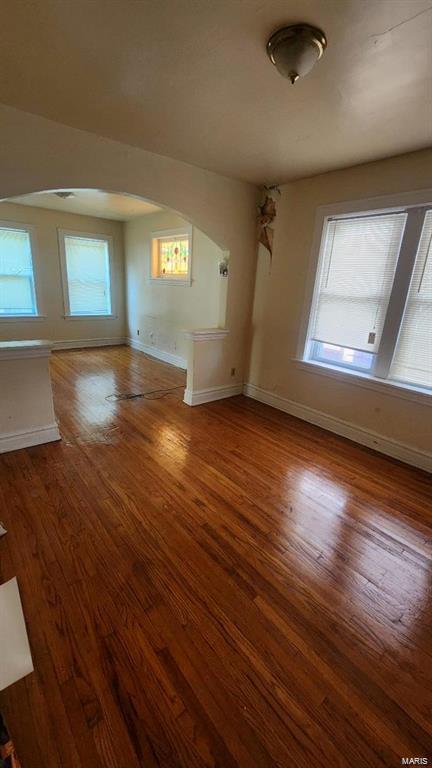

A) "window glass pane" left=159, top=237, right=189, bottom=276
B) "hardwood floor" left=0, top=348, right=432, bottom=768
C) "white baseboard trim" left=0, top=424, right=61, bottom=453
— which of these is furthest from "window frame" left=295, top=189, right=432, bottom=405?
"white baseboard trim" left=0, top=424, right=61, bottom=453

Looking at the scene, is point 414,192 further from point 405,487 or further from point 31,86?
point 31,86

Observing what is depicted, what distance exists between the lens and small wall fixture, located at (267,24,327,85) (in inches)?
55.5

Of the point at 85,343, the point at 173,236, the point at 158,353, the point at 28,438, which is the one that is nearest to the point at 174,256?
the point at 173,236

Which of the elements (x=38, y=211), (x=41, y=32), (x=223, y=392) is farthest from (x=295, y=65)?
(x=38, y=211)

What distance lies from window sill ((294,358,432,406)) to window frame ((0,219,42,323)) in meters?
4.83

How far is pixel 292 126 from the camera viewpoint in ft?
7.30

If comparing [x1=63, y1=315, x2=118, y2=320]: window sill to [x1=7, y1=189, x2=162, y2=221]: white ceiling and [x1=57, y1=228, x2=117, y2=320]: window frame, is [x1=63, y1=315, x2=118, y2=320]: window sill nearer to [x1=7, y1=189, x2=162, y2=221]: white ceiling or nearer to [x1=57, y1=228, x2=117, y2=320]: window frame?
[x1=57, y1=228, x2=117, y2=320]: window frame

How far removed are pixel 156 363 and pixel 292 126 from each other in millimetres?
4082

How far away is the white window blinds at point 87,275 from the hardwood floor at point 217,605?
14.1 ft

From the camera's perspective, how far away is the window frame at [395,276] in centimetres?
260

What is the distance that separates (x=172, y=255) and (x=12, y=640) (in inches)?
207

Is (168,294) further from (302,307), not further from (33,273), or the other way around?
(302,307)

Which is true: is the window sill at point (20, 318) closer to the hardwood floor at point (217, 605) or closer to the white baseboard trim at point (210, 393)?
the white baseboard trim at point (210, 393)

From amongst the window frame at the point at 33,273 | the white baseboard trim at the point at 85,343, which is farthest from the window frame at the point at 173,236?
the window frame at the point at 33,273
